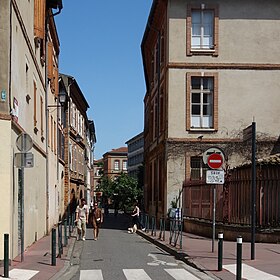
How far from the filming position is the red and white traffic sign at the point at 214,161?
1642cm

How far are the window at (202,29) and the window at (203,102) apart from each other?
1319 mm

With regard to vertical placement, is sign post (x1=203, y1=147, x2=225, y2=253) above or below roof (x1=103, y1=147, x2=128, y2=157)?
below

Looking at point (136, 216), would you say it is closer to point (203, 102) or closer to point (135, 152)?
point (203, 102)

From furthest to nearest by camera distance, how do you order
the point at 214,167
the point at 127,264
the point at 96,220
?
the point at 96,220, the point at 214,167, the point at 127,264

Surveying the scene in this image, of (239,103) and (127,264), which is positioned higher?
(239,103)

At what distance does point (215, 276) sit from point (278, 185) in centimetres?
776

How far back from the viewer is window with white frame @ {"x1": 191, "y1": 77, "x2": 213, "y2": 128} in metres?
30.3

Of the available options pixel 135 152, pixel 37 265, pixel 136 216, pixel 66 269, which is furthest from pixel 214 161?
pixel 135 152

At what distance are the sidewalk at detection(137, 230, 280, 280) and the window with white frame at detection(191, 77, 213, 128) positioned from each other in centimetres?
1058

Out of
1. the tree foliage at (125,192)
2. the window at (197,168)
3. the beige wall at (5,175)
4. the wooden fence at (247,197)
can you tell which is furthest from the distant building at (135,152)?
the beige wall at (5,175)

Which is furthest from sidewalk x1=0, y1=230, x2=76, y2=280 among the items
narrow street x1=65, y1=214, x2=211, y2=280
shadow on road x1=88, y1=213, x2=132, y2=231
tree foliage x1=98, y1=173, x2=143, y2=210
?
tree foliage x1=98, y1=173, x2=143, y2=210

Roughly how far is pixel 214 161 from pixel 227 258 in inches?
104

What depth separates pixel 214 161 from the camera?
1645cm

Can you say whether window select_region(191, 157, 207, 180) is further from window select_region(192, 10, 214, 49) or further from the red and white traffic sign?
the red and white traffic sign
